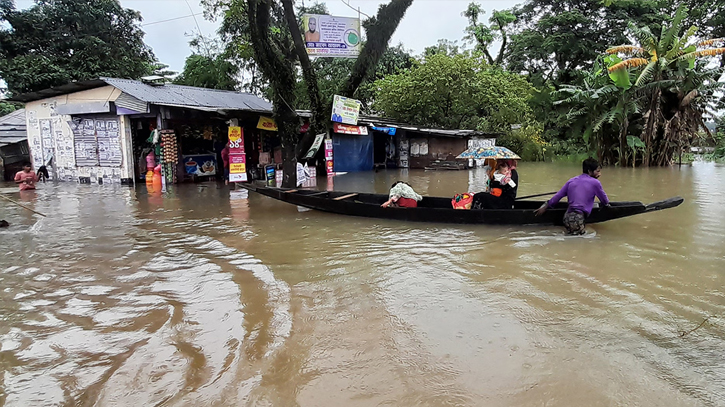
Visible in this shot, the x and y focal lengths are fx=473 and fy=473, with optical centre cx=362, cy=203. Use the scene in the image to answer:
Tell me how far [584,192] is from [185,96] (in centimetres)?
1460

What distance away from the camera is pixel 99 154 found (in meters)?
16.6

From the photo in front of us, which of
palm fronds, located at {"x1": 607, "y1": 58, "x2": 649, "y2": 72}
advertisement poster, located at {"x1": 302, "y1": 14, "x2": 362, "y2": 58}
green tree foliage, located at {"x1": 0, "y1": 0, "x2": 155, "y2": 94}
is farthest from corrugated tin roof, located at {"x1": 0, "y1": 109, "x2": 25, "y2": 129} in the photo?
palm fronds, located at {"x1": 607, "y1": 58, "x2": 649, "y2": 72}

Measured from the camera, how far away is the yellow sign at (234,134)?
14.7 meters

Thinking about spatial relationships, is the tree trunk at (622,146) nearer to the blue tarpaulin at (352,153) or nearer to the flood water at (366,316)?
the blue tarpaulin at (352,153)

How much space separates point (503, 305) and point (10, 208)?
1240 centimetres

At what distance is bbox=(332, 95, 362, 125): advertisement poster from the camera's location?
1477cm

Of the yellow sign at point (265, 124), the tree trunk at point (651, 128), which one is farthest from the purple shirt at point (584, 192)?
the tree trunk at point (651, 128)

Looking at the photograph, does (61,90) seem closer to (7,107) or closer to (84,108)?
(84,108)

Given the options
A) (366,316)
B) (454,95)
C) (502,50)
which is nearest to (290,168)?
(366,316)

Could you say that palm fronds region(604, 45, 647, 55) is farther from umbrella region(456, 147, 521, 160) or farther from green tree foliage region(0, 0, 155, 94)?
green tree foliage region(0, 0, 155, 94)

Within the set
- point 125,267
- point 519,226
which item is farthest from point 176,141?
point 519,226

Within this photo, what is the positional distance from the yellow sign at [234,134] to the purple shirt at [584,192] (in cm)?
1043

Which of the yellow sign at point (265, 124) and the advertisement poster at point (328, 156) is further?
the advertisement poster at point (328, 156)

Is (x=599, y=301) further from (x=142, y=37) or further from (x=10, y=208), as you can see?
(x=142, y=37)
